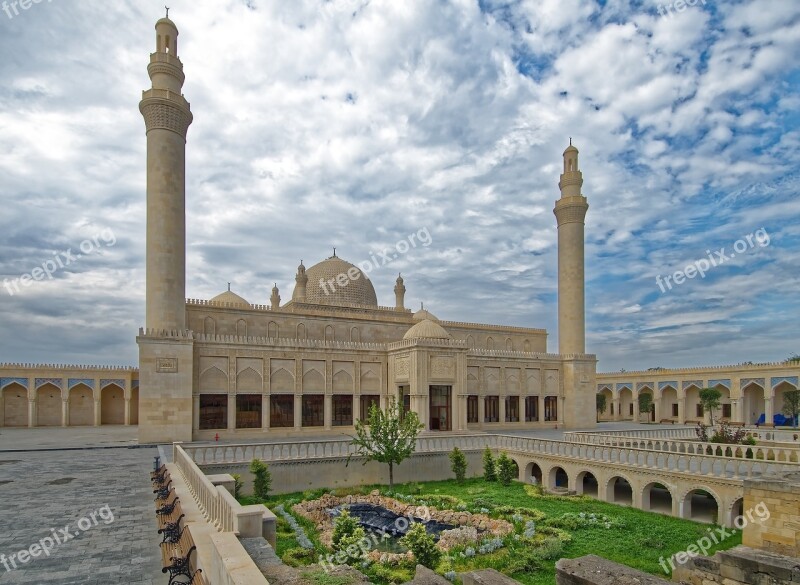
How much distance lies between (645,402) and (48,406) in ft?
155

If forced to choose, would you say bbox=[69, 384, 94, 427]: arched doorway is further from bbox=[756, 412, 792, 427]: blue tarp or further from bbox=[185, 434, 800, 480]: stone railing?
bbox=[756, 412, 792, 427]: blue tarp

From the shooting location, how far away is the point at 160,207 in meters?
26.8

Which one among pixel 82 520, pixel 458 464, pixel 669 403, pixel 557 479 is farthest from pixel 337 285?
pixel 669 403

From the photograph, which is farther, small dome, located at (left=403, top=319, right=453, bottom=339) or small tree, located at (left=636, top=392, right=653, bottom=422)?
small tree, located at (left=636, top=392, right=653, bottom=422)

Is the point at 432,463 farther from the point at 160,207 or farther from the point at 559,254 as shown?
the point at 559,254

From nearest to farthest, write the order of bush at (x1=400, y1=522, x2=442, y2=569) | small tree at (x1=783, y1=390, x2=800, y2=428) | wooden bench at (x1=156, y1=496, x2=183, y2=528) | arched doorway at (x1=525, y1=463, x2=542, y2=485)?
wooden bench at (x1=156, y1=496, x2=183, y2=528)
bush at (x1=400, y1=522, x2=442, y2=569)
arched doorway at (x1=525, y1=463, x2=542, y2=485)
small tree at (x1=783, y1=390, x2=800, y2=428)

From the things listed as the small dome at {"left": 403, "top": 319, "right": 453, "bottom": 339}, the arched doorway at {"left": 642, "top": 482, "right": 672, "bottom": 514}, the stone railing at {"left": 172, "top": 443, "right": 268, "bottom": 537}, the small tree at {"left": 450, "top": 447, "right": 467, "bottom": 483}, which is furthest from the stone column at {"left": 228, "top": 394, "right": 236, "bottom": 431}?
the arched doorway at {"left": 642, "top": 482, "right": 672, "bottom": 514}

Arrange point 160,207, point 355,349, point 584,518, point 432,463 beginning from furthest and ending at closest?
point 355,349, point 160,207, point 432,463, point 584,518

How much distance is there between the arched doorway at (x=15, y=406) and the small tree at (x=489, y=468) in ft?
110

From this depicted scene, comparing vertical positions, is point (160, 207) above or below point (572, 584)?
above

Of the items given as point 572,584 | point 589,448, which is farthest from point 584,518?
point 572,584

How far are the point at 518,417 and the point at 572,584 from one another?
3046cm

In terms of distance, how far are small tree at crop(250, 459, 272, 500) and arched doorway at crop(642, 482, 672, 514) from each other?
39.9 feet

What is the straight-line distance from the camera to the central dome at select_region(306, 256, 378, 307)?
39750 millimetres
